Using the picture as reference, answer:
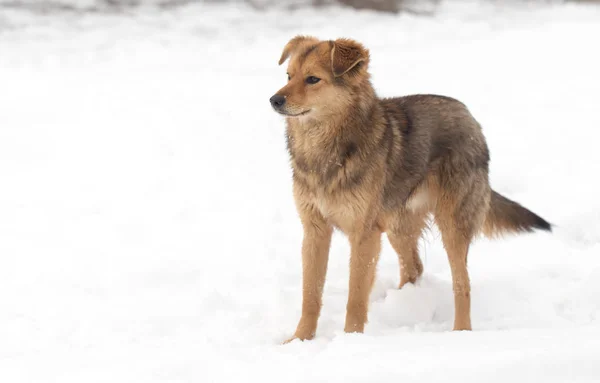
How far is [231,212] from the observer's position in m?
7.25

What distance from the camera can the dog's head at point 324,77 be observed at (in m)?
4.62

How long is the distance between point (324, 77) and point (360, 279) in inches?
54.3

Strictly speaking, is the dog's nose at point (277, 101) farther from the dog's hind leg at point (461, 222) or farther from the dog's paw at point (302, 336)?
the dog's paw at point (302, 336)

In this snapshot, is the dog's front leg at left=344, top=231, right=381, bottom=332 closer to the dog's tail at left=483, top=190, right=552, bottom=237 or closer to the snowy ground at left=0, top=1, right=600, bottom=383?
the snowy ground at left=0, top=1, right=600, bottom=383

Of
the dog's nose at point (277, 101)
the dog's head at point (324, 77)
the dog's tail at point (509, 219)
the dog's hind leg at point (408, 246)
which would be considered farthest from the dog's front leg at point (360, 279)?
the dog's tail at point (509, 219)

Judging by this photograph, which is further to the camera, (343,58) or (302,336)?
(302,336)

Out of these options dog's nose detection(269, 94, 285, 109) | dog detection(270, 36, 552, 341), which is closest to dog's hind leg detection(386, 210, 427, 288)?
dog detection(270, 36, 552, 341)

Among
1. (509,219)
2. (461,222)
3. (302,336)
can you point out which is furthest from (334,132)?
(509,219)

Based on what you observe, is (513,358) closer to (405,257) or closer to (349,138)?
(349,138)

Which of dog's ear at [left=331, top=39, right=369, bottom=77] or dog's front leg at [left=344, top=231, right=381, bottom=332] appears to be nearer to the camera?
dog's ear at [left=331, top=39, right=369, bottom=77]

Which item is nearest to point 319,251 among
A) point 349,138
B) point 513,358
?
point 349,138

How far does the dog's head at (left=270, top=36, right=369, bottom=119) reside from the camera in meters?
4.62

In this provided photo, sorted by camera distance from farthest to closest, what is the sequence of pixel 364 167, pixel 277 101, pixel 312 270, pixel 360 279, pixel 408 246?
pixel 408 246, pixel 312 270, pixel 360 279, pixel 364 167, pixel 277 101

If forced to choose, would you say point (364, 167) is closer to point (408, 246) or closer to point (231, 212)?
point (408, 246)
